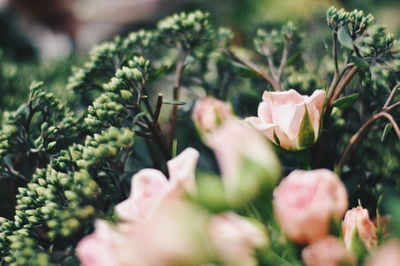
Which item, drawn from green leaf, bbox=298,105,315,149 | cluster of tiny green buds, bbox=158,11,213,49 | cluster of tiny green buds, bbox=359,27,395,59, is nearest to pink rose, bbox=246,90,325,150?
green leaf, bbox=298,105,315,149

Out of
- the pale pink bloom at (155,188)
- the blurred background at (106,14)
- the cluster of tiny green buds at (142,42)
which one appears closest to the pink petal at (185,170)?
the pale pink bloom at (155,188)

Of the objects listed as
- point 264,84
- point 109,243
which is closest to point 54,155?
point 109,243

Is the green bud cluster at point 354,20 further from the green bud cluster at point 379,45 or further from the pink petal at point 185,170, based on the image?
the pink petal at point 185,170

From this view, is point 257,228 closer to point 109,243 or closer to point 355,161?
point 109,243

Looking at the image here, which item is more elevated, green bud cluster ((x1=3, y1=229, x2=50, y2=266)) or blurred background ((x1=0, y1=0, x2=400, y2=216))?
blurred background ((x1=0, y1=0, x2=400, y2=216))

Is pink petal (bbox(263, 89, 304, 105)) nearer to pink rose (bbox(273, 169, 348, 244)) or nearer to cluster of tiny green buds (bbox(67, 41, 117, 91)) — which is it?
pink rose (bbox(273, 169, 348, 244))

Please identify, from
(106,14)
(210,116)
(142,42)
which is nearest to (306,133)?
(210,116)

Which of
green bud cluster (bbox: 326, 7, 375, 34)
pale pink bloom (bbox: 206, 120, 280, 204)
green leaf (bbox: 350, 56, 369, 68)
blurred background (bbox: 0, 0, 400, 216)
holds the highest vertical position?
blurred background (bbox: 0, 0, 400, 216)
